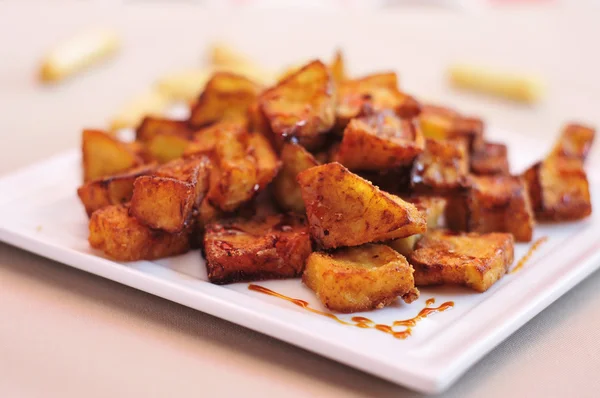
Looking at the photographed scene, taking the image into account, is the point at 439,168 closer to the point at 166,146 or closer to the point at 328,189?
the point at 328,189

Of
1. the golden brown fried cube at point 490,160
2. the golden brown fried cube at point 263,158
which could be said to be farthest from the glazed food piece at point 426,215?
the golden brown fried cube at point 263,158

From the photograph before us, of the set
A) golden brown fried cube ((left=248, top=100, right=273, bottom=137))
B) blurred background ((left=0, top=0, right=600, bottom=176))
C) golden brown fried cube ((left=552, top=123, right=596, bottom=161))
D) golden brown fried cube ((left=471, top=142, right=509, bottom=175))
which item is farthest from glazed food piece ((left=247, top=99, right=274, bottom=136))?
blurred background ((left=0, top=0, right=600, bottom=176))

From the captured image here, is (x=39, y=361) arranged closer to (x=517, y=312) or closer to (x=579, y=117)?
(x=517, y=312)

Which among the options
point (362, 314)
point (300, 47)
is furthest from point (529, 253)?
point (300, 47)

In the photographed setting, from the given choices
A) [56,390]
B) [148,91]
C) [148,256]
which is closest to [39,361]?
[56,390]

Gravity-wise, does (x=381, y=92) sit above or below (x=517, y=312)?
above

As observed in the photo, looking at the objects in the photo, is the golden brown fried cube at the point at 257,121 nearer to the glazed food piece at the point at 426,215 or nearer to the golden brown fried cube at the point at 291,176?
the golden brown fried cube at the point at 291,176
